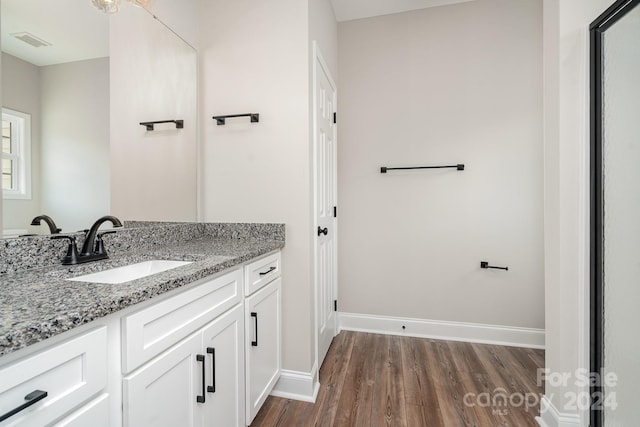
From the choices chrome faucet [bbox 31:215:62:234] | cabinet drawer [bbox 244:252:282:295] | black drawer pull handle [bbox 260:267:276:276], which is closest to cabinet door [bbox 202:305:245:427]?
cabinet drawer [bbox 244:252:282:295]

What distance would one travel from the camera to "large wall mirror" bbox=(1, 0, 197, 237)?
107 cm

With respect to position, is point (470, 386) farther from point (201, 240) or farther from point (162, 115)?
point (162, 115)

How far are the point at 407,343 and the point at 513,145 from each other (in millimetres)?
1814

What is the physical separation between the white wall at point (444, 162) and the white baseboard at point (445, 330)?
0.06m

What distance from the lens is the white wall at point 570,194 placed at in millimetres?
1380

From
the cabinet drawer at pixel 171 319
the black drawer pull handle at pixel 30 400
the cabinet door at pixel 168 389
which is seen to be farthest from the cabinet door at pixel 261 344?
the black drawer pull handle at pixel 30 400

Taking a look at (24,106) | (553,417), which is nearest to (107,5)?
(24,106)

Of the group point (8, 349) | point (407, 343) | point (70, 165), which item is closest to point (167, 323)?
point (8, 349)

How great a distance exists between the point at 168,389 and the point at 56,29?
1408 mm

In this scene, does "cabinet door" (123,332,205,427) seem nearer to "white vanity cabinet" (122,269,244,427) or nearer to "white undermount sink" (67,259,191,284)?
"white vanity cabinet" (122,269,244,427)

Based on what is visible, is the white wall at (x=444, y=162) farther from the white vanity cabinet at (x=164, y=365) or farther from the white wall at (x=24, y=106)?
the white wall at (x=24, y=106)

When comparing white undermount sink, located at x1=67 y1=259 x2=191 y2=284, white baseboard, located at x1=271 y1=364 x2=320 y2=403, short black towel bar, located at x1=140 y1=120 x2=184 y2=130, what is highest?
short black towel bar, located at x1=140 y1=120 x2=184 y2=130

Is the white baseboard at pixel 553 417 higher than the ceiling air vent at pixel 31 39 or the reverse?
the reverse

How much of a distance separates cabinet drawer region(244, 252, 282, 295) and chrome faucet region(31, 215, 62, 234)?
741 millimetres
